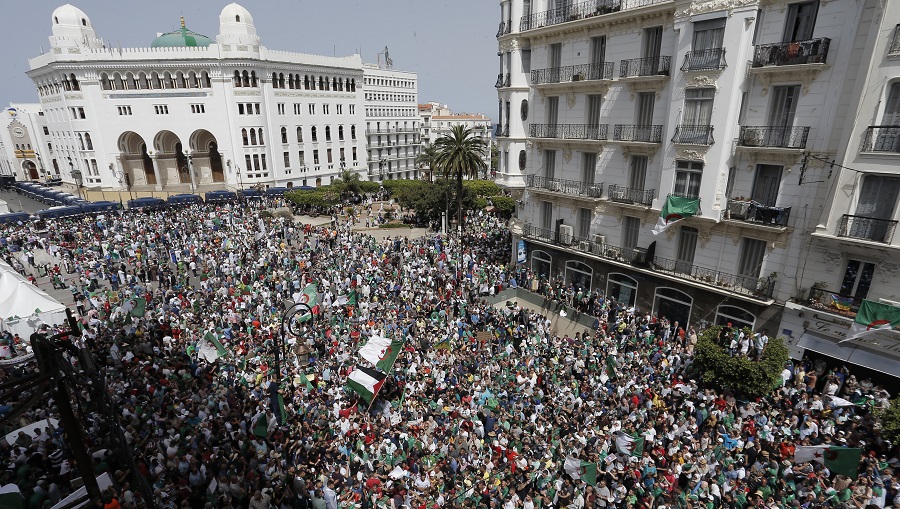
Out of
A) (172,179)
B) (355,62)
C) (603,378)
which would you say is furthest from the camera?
(355,62)

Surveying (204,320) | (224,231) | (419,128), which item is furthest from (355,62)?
(204,320)

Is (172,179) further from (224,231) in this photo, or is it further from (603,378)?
(603,378)

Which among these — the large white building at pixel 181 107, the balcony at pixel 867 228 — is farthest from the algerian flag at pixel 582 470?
the large white building at pixel 181 107

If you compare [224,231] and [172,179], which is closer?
[224,231]

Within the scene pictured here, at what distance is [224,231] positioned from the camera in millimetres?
40250

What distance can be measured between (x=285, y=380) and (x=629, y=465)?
1316cm

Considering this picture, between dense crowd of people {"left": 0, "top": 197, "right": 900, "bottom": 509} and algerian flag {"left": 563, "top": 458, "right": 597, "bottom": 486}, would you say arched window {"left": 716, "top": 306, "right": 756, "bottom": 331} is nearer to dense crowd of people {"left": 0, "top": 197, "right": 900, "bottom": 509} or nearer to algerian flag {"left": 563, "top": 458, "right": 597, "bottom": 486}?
dense crowd of people {"left": 0, "top": 197, "right": 900, "bottom": 509}

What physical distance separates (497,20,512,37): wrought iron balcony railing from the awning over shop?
23.2 m

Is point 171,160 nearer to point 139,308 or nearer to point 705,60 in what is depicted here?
point 139,308

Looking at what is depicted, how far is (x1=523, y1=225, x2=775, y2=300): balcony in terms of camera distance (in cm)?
2086

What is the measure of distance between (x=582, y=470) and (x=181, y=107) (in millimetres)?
73884

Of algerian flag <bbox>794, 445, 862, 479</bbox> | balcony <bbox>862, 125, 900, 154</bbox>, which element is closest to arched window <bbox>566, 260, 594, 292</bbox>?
balcony <bbox>862, 125, 900, 154</bbox>

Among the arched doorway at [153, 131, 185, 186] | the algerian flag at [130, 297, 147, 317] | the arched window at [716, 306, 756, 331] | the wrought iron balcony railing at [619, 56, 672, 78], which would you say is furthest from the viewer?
the arched doorway at [153, 131, 185, 186]

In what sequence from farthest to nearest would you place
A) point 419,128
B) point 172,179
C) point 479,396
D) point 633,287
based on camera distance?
point 419,128 < point 172,179 < point 633,287 < point 479,396
